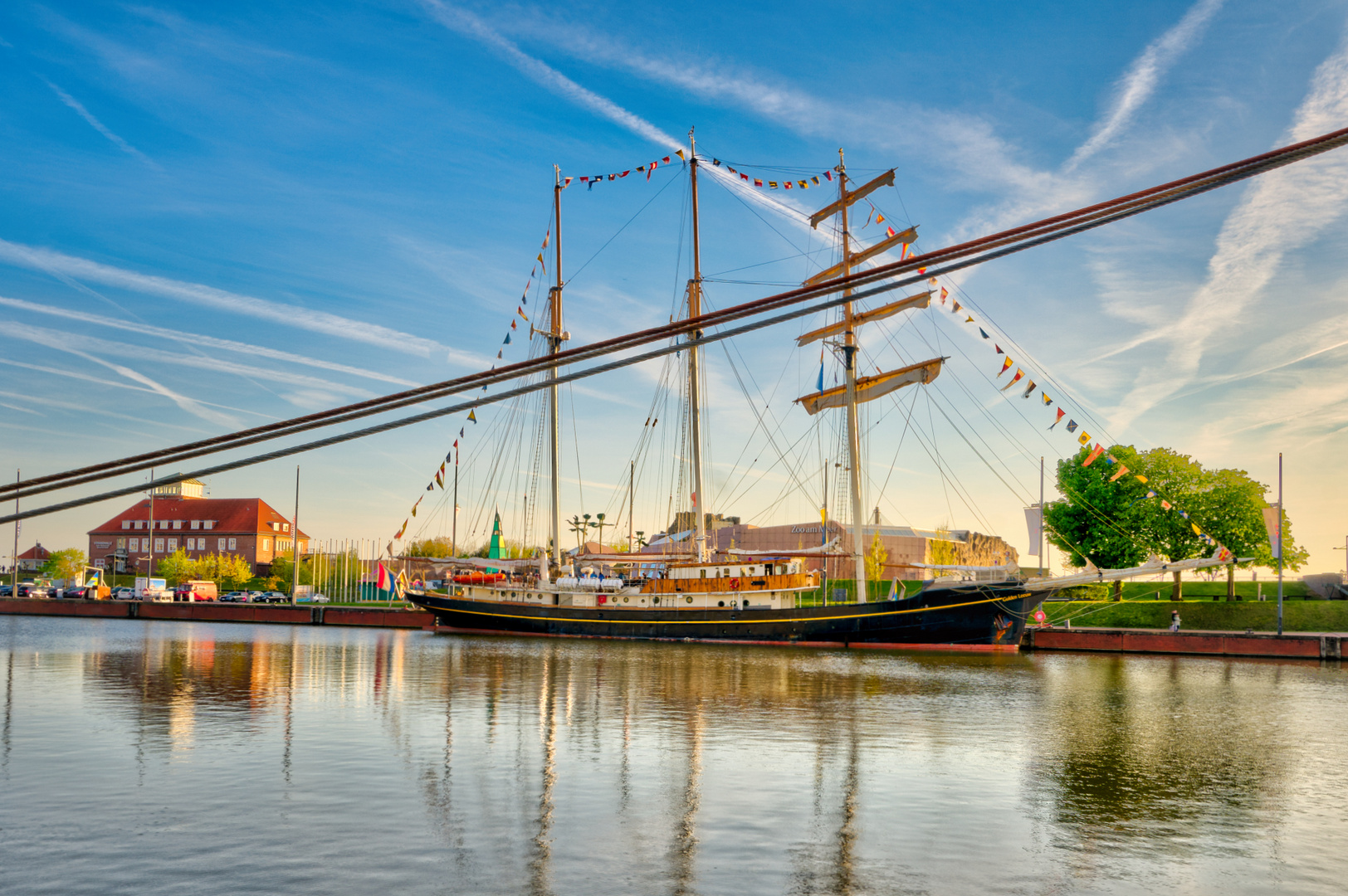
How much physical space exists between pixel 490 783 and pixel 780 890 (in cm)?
621

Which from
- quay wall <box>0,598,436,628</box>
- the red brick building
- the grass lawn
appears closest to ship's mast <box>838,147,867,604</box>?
the grass lawn

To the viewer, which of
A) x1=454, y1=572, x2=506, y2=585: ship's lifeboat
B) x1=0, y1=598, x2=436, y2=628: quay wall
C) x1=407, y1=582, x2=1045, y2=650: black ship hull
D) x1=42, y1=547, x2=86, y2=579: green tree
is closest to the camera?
x1=407, y1=582, x2=1045, y2=650: black ship hull

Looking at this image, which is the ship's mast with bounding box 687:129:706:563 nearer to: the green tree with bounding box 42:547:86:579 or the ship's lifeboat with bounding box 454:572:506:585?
the ship's lifeboat with bounding box 454:572:506:585

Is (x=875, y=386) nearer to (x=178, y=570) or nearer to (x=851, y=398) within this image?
(x=851, y=398)

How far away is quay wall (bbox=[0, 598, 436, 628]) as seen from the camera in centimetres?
7088

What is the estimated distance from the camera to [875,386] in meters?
55.0

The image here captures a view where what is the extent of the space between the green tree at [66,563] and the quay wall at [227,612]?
173ft

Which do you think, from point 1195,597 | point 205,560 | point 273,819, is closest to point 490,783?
point 273,819

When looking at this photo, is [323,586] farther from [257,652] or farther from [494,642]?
[257,652]

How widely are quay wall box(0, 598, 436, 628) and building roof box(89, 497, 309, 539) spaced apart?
4920cm

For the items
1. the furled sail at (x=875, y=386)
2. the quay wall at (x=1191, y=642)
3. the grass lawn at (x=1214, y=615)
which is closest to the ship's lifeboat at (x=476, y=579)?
the furled sail at (x=875, y=386)

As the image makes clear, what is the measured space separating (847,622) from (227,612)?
5519cm

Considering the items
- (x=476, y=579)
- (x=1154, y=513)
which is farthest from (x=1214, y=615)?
(x=476, y=579)

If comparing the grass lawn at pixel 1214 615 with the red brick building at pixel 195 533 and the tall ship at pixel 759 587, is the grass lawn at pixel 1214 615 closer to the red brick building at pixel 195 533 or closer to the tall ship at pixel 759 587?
the tall ship at pixel 759 587
